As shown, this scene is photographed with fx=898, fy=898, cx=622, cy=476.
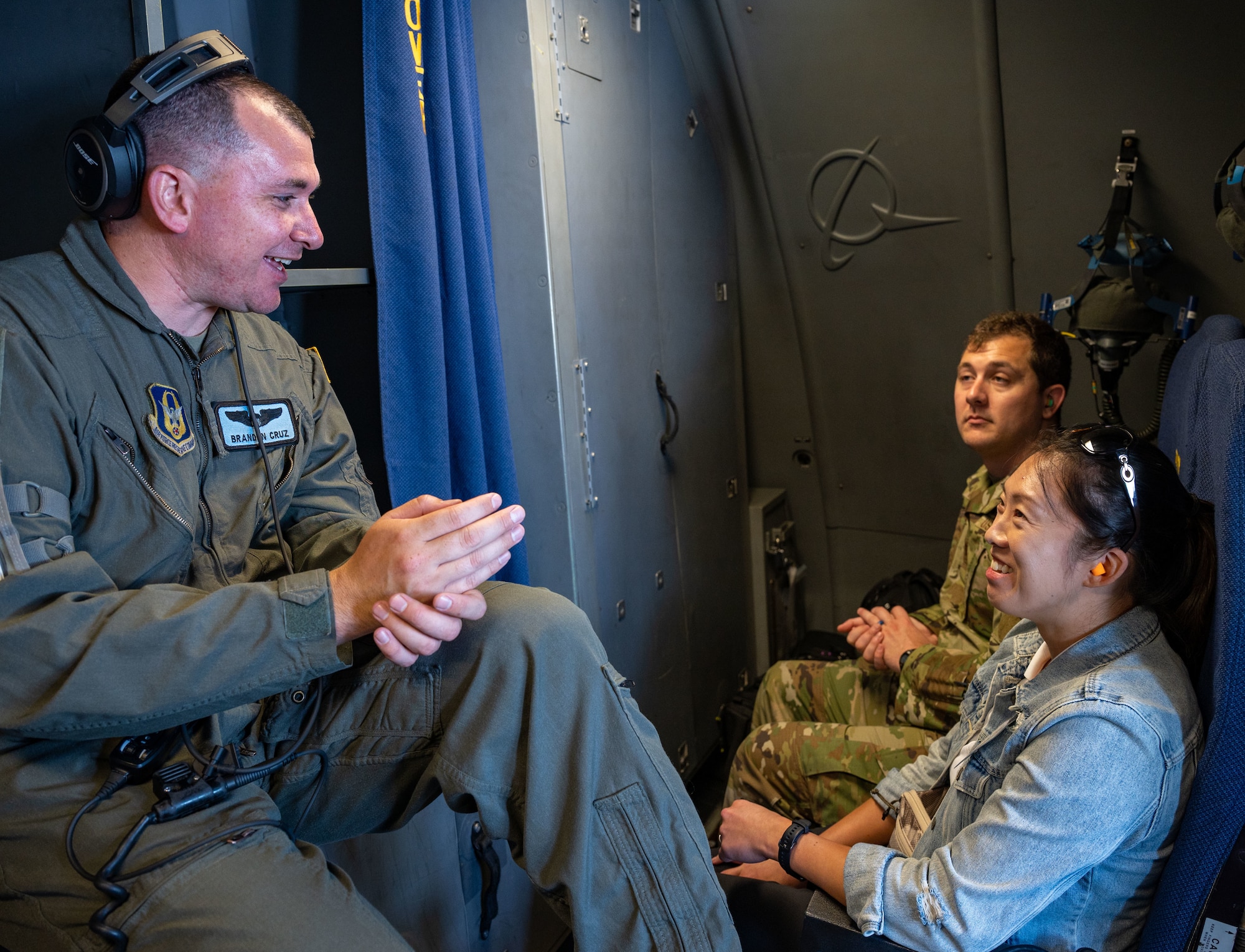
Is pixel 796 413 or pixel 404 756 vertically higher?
pixel 796 413

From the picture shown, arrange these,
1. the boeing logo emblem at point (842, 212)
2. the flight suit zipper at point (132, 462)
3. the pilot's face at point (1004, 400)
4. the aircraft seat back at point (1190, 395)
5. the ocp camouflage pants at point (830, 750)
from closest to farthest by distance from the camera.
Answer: the flight suit zipper at point (132, 462) → the aircraft seat back at point (1190, 395) → the ocp camouflage pants at point (830, 750) → the pilot's face at point (1004, 400) → the boeing logo emblem at point (842, 212)

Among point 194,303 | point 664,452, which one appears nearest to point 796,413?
point 664,452

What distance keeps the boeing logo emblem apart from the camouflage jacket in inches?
35.0

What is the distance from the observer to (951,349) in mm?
2838

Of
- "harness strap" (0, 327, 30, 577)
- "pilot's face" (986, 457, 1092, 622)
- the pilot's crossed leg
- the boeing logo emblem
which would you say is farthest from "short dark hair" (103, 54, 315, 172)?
the boeing logo emblem

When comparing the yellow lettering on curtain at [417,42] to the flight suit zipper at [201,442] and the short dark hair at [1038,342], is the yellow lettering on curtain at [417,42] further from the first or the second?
the short dark hair at [1038,342]

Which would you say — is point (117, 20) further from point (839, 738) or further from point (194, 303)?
point (839, 738)

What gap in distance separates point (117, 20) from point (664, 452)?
1.63 metres

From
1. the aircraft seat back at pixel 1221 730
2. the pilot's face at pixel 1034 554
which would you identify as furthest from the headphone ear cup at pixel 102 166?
the aircraft seat back at pixel 1221 730

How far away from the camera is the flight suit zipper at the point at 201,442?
1.30 m

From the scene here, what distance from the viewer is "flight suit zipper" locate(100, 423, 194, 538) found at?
118cm

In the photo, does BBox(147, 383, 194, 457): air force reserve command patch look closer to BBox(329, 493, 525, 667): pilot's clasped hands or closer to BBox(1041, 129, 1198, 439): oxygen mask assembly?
BBox(329, 493, 525, 667): pilot's clasped hands

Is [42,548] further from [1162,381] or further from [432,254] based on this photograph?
[1162,381]

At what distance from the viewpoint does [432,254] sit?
1.71 metres
